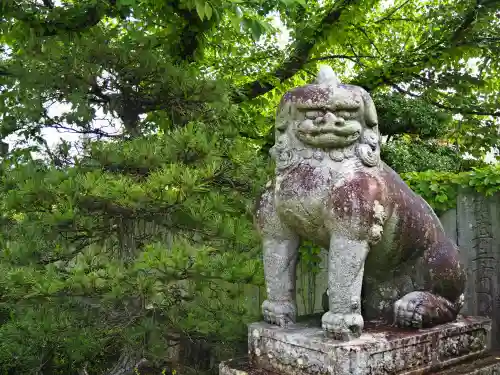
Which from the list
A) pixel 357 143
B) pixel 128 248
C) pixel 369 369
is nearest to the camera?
pixel 369 369

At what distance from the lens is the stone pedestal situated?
81.0 inches

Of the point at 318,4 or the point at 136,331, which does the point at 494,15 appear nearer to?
the point at 318,4

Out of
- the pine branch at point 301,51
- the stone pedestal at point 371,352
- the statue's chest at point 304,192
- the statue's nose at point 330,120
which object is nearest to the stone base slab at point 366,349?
the stone pedestal at point 371,352

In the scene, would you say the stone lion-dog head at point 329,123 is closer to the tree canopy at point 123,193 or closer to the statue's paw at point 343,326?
the tree canopy at point 123,193

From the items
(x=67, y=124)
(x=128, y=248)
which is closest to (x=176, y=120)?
(x=67, y=124)

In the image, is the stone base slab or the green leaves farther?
the green leaves

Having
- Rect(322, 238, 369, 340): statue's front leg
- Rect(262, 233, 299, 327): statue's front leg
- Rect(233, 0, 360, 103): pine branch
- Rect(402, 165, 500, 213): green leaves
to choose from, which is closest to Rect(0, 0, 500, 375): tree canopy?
Rect(262, 233, 299, 327): statue's front leg

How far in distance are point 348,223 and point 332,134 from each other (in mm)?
400

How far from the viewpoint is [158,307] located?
2.72 m

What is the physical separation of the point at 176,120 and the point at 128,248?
857 mm

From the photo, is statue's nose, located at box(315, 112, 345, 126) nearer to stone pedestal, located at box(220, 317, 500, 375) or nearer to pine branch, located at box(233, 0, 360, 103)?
stone pedestal, located at box(220, 317, 500, 375)

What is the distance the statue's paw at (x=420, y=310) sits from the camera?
2.35 m

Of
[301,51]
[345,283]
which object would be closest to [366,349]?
[345,283]

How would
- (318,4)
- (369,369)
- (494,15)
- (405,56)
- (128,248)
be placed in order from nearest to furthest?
(369,369), (128,248), (494,15), (405,56), (318,4)
